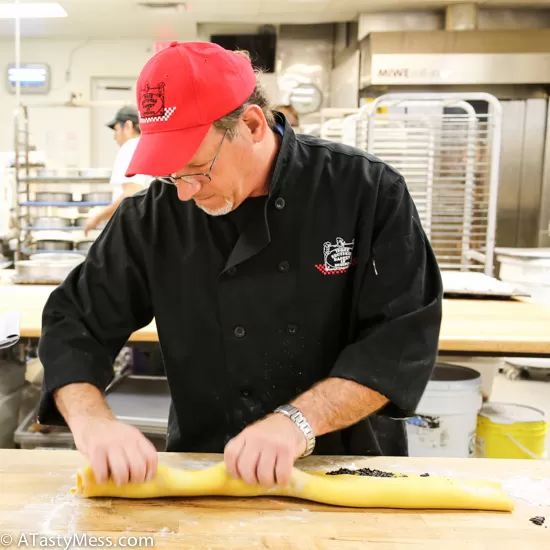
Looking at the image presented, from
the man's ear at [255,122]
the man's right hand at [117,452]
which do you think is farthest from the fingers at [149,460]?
the man's ear at [255,122]

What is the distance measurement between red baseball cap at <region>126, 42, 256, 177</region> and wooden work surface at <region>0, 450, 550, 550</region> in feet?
1.98

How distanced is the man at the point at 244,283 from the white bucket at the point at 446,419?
1.00 metres

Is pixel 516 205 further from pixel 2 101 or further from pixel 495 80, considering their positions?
pixel 2 101

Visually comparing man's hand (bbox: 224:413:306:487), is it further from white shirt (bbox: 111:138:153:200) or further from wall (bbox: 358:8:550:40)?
wall (bbox: 358:8:550:40)

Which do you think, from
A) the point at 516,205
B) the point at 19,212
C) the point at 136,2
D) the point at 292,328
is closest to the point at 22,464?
the point at 292,328

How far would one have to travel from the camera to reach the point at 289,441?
1084 millimetres

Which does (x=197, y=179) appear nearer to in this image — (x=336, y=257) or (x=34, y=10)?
(x=336, y=257)

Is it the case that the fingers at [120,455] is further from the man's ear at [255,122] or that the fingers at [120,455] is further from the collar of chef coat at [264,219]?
the man's ear at [255,122]

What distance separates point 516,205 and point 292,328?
475cm

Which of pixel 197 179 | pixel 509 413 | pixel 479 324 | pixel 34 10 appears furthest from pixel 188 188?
pixel 34 10

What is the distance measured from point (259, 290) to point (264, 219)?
155mm

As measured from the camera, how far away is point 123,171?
159 inches

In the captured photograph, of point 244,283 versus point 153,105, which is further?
point 244,283

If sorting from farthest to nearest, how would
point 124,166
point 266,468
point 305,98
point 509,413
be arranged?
point 305,98 < point 124,166 < point 509,413 < point 266,468
